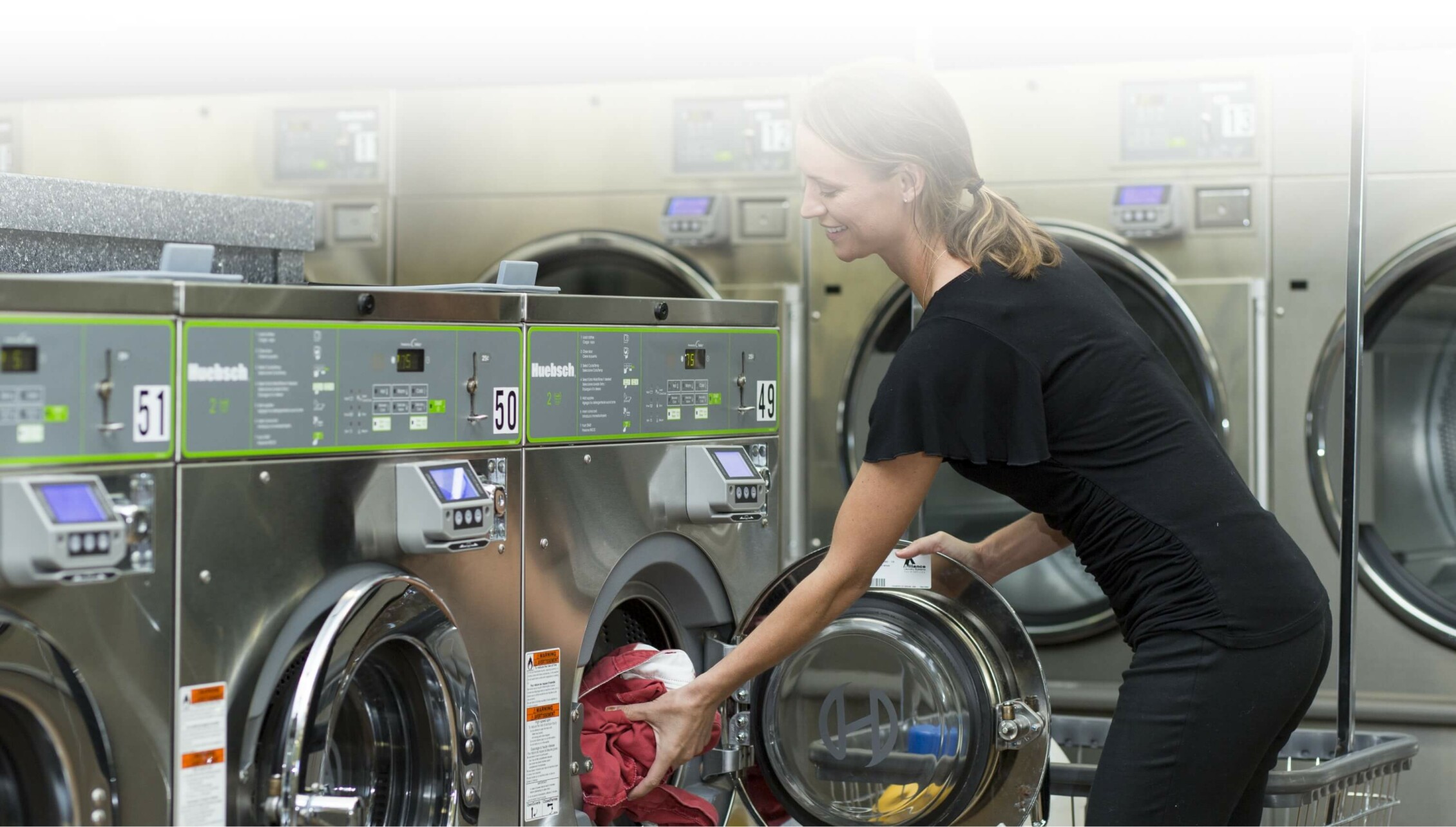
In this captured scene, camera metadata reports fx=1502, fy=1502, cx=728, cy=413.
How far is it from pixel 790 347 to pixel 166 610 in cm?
215

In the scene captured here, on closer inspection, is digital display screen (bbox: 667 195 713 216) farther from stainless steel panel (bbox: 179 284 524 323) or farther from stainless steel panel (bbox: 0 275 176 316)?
stainless steel panel (bbox: 0 275 176 316)

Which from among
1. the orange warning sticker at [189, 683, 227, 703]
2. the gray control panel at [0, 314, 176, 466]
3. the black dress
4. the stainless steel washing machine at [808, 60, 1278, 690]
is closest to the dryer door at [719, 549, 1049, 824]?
the black dress

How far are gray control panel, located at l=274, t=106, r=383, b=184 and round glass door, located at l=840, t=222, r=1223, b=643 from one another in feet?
4.37

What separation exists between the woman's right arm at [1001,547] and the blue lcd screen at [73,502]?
1.08 metres

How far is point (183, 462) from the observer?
1.47 metres

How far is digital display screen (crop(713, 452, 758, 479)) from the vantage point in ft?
6.95

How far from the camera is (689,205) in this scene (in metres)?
3.52

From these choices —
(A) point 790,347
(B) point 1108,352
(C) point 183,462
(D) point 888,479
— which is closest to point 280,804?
(C) point 183,462

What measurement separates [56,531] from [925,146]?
102 cm

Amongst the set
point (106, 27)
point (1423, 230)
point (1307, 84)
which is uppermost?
point (106, 27)

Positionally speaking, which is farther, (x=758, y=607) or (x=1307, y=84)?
(x=1307, y=84)

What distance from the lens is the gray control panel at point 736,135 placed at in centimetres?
349

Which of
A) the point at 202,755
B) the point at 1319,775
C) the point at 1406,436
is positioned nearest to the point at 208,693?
the point at 202,755

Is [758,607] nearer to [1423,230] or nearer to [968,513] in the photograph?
[968,513]
